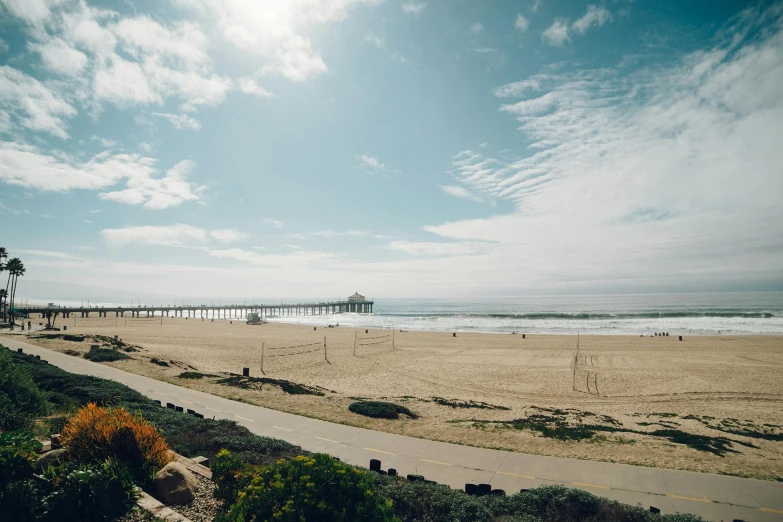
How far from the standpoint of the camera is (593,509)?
20.1 feet

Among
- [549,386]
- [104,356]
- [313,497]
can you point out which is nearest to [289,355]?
[104,356]

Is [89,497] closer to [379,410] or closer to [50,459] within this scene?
[50,459]

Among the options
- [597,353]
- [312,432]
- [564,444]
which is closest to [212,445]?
[312,432]

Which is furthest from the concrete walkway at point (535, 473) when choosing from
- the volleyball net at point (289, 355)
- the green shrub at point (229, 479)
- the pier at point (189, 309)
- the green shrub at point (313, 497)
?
the pier at point (189, 309)

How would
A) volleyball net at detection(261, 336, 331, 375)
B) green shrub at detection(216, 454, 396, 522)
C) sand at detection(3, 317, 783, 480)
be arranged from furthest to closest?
1. volleyball net at detection(261, 336, 331, 375)
2. sand at detection(3, 317, 783, 480)
3. green shrub at detection(216, 454, 396, 522)

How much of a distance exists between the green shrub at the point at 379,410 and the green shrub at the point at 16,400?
8784 mm

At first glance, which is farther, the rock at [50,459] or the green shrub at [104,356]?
the green shrub at [104,356]

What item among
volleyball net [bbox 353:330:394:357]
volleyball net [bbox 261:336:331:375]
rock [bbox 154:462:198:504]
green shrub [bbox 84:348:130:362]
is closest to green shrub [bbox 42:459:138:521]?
rock [bbox 154:462:198:504]

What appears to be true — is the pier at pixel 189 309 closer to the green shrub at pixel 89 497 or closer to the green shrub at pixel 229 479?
the green shrub at pixel 89 497

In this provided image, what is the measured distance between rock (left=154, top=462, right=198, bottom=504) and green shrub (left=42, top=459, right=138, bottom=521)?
47cm

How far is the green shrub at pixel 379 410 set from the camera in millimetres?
13320

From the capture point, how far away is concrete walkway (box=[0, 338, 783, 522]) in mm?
7062

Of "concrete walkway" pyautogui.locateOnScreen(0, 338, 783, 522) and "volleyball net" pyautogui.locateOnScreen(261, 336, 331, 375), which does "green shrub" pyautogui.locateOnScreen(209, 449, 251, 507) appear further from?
"volleyball net" pyautogui.locateOnScreen(261, 336, 331, 375)

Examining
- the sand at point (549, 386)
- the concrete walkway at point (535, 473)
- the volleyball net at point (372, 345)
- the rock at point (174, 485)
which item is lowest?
the volleyball net at point (372, 345)
